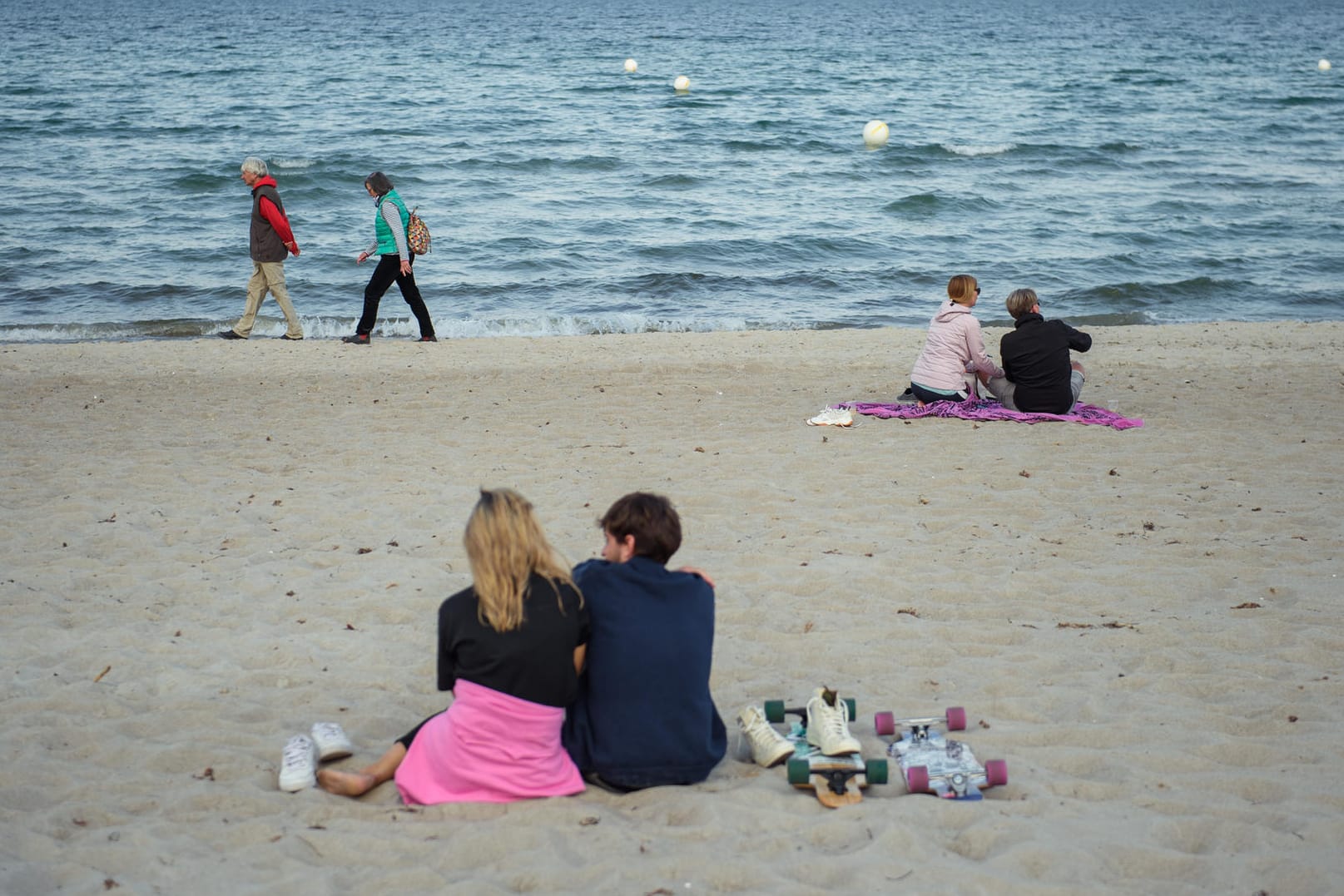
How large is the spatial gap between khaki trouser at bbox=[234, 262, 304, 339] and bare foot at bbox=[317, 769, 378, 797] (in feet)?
28.1

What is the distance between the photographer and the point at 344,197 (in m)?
20.5

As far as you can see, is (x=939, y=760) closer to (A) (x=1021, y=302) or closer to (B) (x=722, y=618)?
(B) (x=722, y=618)

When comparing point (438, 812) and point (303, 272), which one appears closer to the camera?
point (438, 812)

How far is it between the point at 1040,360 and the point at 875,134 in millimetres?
18157

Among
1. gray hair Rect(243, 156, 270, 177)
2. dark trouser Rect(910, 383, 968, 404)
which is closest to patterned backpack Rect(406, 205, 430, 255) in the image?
gray hair Rect(243, 156, 270, 177)

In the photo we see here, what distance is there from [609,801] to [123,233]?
643 inches

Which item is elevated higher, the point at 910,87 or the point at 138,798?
the point at 910,87

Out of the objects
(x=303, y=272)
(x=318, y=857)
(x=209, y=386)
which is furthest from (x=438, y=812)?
(x=303, y=272)

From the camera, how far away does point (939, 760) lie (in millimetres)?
3914

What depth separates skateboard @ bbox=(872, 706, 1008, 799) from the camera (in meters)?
3.75

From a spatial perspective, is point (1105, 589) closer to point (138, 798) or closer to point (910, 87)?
point (138, 798)

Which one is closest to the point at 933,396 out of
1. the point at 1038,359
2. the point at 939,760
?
the point at 1038,359

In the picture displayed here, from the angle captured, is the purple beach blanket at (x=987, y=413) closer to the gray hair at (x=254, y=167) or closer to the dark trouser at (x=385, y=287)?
the dark trouser at (x=385, y=287)

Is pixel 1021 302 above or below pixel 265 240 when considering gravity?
below
